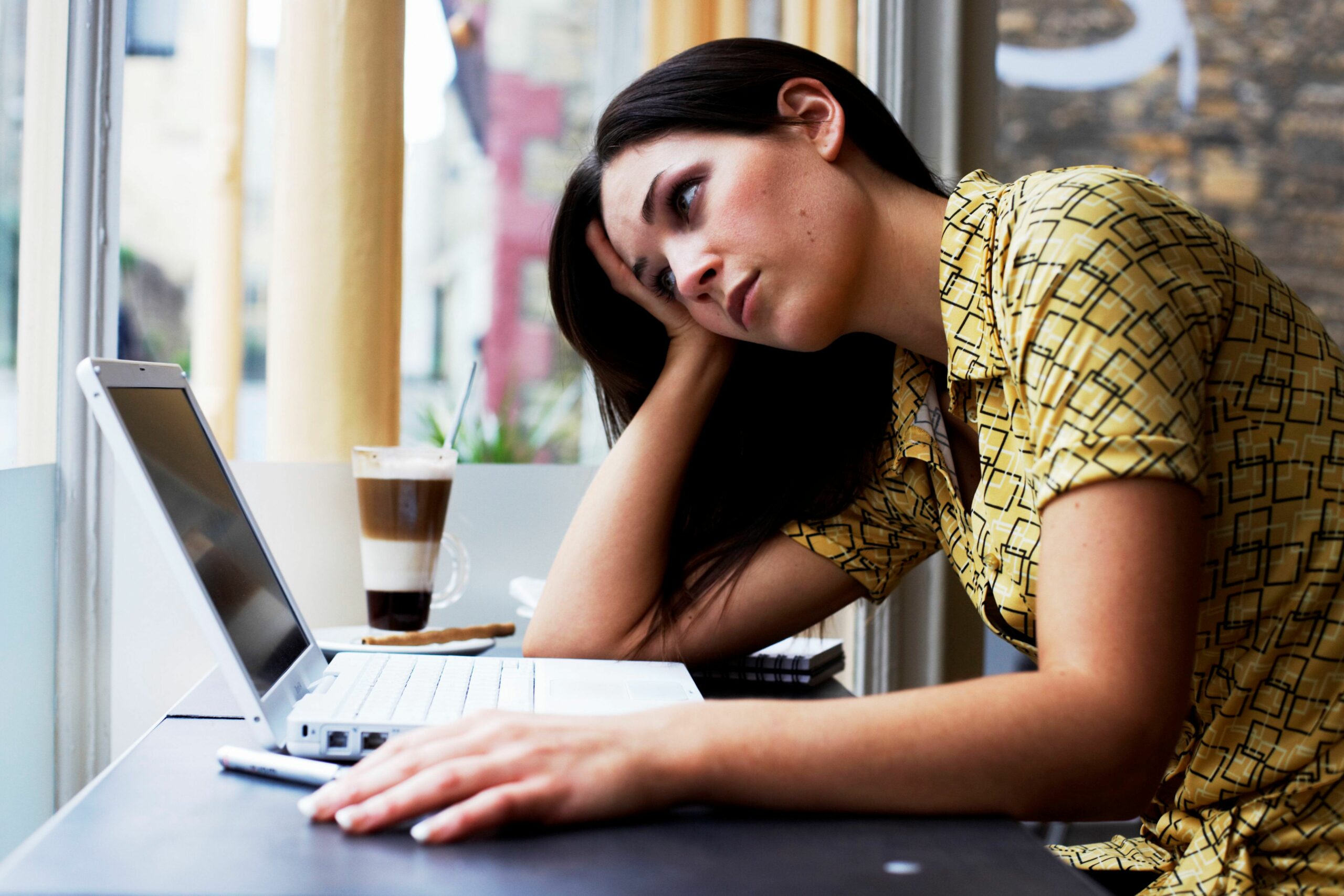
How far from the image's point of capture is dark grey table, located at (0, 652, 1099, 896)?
0.58m

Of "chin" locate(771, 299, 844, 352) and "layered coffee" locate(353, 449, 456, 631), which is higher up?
"chin" locate(771, 299, 844, 352)

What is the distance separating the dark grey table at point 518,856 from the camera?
581mm

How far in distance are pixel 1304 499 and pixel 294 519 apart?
1.41 meters

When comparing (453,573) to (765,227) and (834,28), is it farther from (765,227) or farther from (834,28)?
(834,28)

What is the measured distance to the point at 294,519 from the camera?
175 centimetres

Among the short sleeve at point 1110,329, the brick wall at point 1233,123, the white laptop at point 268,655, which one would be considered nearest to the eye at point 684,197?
the short sleeve at point 1110,329

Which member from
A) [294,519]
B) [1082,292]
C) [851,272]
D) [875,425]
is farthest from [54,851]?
[294,519]

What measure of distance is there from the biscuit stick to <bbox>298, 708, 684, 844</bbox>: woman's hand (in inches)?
26.5

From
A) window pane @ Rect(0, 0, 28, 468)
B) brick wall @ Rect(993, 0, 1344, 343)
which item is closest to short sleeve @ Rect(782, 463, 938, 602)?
window pane @ Rect(0, 0, 28, 468)

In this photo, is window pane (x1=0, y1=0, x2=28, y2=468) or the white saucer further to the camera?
window pane (x1=0, y1=0, x2=28, y2=468)

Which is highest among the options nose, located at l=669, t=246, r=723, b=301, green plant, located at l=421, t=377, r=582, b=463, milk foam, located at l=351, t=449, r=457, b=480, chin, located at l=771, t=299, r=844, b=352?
nose, located at l=669, t=246, r=723, b=301

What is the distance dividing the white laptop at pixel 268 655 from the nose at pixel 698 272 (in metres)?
0.40

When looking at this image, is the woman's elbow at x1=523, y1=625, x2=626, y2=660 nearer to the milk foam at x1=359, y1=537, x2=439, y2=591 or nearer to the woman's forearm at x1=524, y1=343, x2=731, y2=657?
the woman's forearm at x1=524, y1=343, x2=731, y2=657

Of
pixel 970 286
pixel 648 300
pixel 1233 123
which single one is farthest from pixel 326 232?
pixel 1233 123
